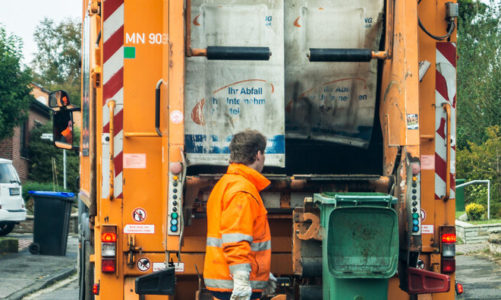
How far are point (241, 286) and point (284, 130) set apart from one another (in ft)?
4.22

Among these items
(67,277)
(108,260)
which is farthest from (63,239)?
(108,260)

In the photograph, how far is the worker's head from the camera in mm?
4332

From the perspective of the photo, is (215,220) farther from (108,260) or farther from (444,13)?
(444,13)

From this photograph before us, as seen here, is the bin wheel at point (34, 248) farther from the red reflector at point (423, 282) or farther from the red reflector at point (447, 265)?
the red reflector at point (423, 282)

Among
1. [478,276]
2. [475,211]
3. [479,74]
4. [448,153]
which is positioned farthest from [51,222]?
[479,74]

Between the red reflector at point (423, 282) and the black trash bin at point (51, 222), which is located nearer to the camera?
the red reflector at point (423, 282)

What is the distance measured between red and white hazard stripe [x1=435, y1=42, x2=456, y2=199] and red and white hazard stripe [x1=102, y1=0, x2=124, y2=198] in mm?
2076

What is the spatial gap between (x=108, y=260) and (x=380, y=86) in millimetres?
2126

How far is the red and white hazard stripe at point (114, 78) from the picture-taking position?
195 inches

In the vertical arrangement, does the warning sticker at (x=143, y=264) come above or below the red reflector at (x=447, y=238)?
below

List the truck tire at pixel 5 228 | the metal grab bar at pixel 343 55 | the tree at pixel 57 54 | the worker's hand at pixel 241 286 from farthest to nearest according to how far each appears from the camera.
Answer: the tree at pixel 57 54 → the truck tire at pixel 5 228 → the metal grab bar at pixel 343 55 → the worker's hand at pixel 241 286

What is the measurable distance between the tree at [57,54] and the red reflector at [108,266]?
47147 mm

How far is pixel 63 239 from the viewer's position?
14.8 metres

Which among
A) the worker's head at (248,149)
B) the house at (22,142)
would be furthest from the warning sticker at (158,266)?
the house at (22,142)
